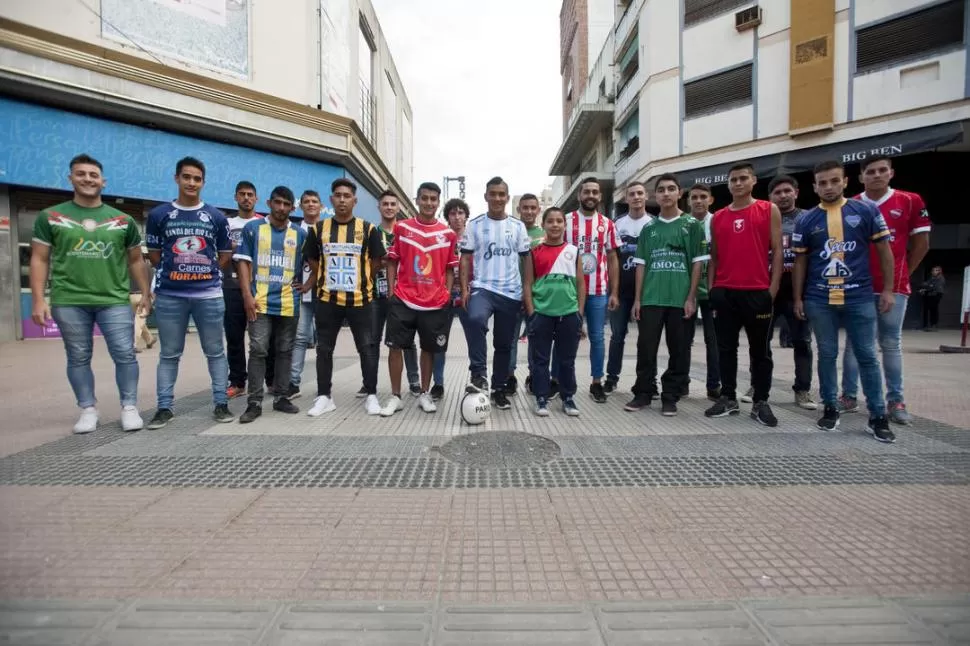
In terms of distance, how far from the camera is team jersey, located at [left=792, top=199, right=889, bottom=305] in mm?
3828

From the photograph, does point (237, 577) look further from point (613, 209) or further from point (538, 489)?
point (613, 209)

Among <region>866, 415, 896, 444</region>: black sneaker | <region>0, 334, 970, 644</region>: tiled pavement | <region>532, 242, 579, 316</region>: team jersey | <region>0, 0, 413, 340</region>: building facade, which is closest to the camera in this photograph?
<region>0, 334, 970, 644</region>: tiled pavement

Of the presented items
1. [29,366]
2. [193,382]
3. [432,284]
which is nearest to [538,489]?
[432,284]

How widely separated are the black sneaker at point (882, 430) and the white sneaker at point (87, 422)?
5942 millimetres

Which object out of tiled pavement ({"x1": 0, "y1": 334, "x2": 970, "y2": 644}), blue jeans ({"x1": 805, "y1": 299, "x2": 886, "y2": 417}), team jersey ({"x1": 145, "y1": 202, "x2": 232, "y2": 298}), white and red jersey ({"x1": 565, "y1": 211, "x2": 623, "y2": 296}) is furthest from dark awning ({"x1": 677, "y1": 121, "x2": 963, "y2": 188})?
team jersey ({"x1": 145, "y1": 202, "x2": 232, "y2": 298})

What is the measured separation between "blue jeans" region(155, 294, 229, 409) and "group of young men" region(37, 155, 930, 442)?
17mm

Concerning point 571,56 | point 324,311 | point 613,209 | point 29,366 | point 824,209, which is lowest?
point 29,366

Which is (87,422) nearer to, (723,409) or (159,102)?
(723,409)

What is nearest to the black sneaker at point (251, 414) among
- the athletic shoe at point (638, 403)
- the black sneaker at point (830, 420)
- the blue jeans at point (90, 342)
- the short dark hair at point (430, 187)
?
the blue jeans at point (90, 342)

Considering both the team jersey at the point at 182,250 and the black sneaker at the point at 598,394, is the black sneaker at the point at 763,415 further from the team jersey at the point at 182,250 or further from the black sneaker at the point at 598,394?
the team jersey at the point at 182,250

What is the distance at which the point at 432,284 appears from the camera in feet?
15.1

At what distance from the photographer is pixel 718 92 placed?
16.7m

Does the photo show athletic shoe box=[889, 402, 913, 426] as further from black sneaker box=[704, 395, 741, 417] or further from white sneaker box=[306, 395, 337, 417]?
white sneaker box=[306, 395, 337, 417]

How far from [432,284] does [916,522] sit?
3.59 m
